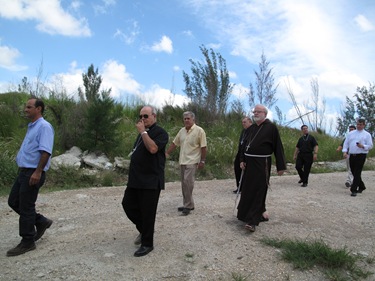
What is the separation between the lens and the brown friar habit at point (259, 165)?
5398mm

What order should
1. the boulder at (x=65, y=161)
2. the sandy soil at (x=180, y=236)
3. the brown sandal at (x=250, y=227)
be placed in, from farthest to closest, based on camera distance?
the boulder at (x=65, y=161) → the brown sandal at (x=250, y=227) → the sandy soil at (x=180, y=236)

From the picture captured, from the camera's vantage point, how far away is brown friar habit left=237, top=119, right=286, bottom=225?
540cm

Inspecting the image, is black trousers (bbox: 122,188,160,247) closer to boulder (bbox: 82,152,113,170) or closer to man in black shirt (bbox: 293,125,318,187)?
boulder (bbox: 82,152,113,170)

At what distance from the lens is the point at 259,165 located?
17.9 feet

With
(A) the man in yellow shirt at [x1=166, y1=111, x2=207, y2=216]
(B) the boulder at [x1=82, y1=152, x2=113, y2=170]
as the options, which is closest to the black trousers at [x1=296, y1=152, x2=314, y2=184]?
(A) the man in yellow shirt at [x1=166, y1=111, x2=207, y2=216]

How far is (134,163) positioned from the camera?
425 cm

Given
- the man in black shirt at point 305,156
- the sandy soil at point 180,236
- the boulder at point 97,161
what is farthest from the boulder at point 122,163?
the man in black shirt at point 305,156

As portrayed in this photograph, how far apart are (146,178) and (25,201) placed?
4.86 ft

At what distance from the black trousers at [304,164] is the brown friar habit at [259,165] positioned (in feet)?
15.1

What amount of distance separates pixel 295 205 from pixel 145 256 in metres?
3.77

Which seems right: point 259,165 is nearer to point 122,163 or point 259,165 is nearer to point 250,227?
point 250,227

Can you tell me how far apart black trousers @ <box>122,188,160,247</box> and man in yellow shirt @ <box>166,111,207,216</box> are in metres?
1.82

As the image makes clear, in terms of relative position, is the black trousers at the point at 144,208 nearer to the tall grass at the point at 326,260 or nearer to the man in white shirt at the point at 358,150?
the tall grass at the point at 326,260

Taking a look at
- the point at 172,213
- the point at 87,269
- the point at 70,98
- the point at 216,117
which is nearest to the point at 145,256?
the point at 87,269
